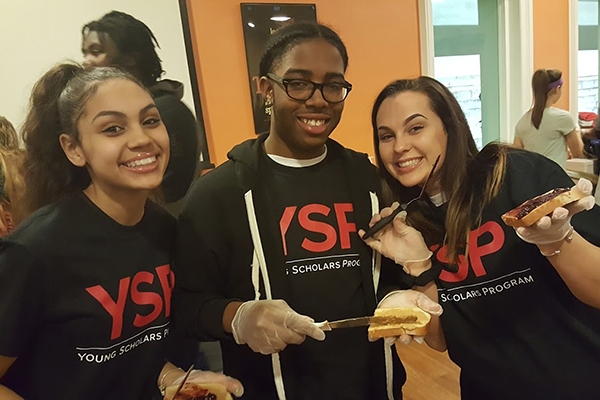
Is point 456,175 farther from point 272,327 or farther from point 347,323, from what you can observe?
point 272,327

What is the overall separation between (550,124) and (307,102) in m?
3.01

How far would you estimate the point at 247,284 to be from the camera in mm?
1213

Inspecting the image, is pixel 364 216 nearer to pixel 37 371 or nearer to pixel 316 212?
pixel 316 212

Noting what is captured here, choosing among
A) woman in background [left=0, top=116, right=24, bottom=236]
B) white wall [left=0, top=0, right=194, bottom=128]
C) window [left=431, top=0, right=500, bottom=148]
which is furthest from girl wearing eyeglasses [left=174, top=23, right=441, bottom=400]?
window [left=431, top=0, right=500, bottom=148]

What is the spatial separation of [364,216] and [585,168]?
2.96 metres

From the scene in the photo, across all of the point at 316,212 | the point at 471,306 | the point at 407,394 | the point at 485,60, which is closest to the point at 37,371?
the point at 316,212

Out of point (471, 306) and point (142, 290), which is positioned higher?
point (142, 290)

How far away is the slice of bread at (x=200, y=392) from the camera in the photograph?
3.61 ft

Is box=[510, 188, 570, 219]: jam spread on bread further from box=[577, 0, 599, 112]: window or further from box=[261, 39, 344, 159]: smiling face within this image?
box=[577, 0, 599, 112]: window

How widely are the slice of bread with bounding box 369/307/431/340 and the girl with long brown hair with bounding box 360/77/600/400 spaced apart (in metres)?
0.15

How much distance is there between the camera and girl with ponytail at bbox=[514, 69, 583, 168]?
3.35 meters

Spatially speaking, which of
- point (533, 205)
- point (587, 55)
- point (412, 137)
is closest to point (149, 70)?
point (412, 137)

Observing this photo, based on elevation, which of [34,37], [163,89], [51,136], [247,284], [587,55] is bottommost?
[247,284]

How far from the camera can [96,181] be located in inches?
44.3
